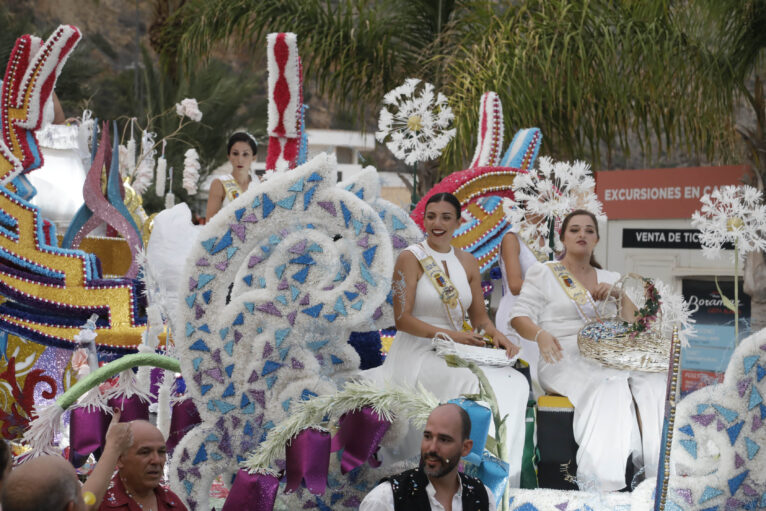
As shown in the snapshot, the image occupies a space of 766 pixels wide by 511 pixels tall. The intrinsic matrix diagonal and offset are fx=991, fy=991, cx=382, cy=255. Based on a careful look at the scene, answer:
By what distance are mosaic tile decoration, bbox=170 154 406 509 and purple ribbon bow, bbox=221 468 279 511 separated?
0.35 metres

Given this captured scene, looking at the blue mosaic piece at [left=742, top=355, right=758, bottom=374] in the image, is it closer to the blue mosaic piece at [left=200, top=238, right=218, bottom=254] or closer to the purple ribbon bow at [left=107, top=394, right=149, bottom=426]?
the blue mosaic piece at [left=200, top=238, right=218, bottom=254]

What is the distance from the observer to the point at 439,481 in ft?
10.9

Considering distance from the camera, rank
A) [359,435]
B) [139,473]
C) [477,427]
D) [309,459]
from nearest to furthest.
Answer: [139,473]
[477,427]
[309,459]
[359,435]

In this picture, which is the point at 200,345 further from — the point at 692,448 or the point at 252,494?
the point at 692,448

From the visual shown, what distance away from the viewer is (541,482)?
4684 mm

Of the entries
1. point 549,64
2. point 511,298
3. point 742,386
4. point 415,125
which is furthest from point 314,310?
point 549,64

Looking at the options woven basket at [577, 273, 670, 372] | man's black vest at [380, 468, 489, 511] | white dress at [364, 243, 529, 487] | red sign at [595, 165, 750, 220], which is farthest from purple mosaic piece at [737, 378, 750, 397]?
red sign at [595, 165, 750, 220]

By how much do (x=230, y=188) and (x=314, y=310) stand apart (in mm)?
2397

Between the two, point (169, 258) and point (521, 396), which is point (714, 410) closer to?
point (521, 396)

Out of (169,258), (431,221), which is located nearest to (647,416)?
(431,221)

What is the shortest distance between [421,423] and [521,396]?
42.6 inches

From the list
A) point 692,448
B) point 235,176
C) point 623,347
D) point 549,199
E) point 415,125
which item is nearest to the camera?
point 692,448

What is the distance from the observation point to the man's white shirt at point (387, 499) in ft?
10.6

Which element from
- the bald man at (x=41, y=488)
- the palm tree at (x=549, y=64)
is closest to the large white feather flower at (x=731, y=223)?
the bald man at (x=41, y=488)
